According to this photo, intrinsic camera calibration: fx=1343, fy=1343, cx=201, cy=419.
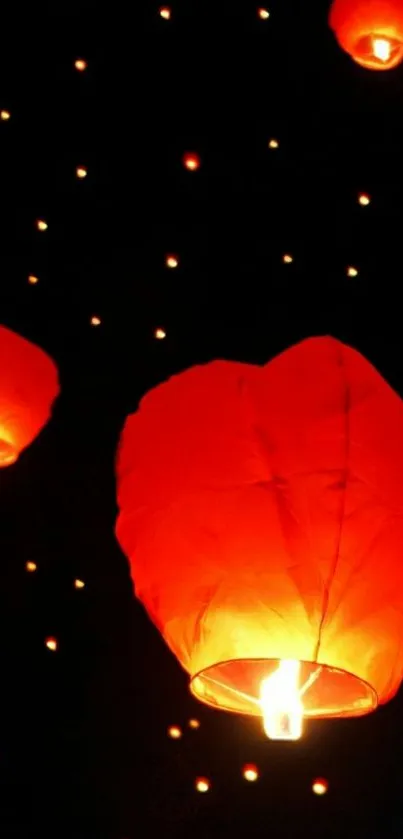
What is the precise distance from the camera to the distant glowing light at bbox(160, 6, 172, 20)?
10.1 ft

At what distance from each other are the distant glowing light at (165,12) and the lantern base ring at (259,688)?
1.72 m

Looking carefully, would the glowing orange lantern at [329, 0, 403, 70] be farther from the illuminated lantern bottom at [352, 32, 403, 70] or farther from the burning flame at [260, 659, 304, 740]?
Result: the burning flame at [260, 659, 304, 740]

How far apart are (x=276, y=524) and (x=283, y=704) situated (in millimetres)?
257

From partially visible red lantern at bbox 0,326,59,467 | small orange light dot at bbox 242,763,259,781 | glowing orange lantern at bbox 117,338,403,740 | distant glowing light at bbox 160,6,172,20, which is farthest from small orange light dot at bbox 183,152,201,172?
small orange light dot at bbox 242,763,259,781

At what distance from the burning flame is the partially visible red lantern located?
65cm

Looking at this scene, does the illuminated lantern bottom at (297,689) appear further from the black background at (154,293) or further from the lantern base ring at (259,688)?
the black background at (154,293)

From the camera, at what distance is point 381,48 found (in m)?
2.55

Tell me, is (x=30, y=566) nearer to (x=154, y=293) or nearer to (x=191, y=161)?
(x=154, y=293)

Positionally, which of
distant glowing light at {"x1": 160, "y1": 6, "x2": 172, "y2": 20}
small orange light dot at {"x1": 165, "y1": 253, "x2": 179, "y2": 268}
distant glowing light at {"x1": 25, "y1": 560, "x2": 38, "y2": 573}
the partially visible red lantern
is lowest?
distant glowing light at {"x1": 25, "y1": 560, "x2": 38, "y2": 573}

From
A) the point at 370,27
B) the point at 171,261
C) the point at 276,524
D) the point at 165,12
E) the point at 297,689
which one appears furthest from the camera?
the point at 165,12

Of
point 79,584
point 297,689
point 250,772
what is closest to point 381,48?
point 79,584

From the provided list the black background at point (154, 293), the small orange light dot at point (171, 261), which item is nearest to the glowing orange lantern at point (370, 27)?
the black background at point (154, 293)

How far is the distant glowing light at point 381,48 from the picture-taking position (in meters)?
2.54

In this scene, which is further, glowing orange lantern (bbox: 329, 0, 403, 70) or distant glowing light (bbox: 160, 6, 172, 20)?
distant glowing light (bbox: 160, 6, 172, 20)
